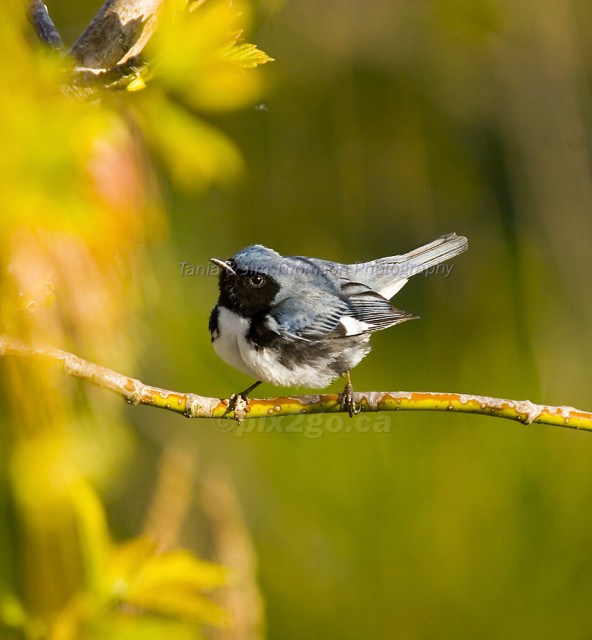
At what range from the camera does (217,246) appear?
2.04m

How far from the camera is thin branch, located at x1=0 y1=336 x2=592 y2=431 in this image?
1075mm

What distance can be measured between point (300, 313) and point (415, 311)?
0.45 m

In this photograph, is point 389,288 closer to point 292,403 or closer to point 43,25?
point 292,403

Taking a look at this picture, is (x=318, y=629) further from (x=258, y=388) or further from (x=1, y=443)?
(x=1, y=443)

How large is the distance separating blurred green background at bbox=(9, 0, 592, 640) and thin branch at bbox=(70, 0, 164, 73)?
0.29 meters

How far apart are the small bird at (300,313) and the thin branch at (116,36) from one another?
53 cm

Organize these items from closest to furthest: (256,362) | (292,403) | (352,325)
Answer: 1. (292,403)
2. (256,362)
3. (352,325)

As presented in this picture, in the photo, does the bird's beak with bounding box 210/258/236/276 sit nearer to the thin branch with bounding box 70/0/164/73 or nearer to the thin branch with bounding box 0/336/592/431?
the thin branch with bounding box 0/336/592/431

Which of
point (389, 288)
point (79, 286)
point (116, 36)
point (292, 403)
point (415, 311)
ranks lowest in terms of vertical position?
point (415, 311)

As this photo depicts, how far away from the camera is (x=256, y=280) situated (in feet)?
5.37

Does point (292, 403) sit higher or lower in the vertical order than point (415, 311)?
higher

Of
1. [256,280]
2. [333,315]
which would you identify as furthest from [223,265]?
[333,315]

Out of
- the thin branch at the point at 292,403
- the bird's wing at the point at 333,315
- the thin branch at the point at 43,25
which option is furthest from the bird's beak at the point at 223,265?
the thin branch at the point at 43,25

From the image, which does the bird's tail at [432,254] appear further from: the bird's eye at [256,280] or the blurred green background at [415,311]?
→ the bird's eye at [256,280]
